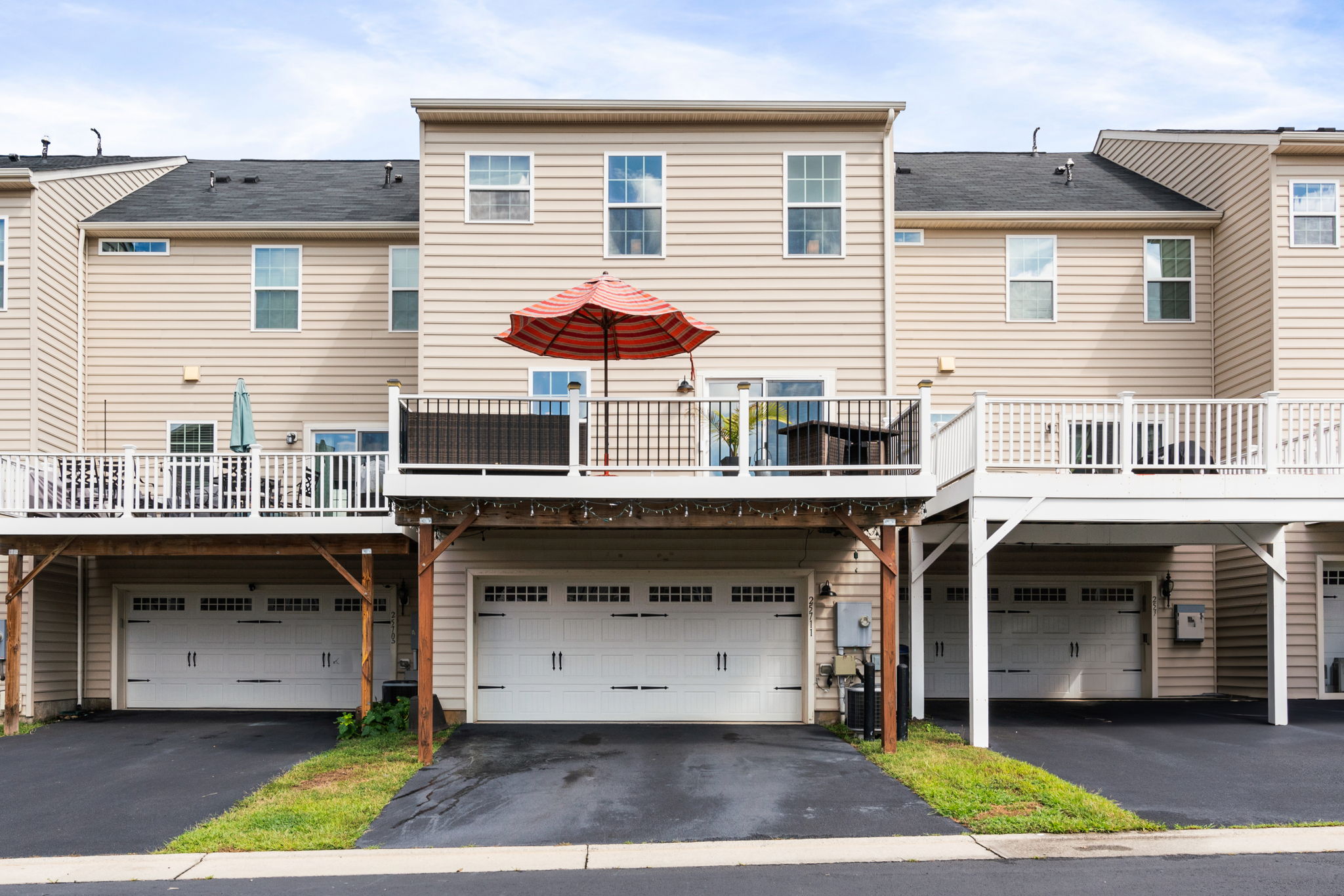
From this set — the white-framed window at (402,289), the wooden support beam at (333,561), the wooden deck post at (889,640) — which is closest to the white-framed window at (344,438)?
the white-framed window at (402,289)

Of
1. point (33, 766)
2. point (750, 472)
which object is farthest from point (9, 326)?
point (750, 472)

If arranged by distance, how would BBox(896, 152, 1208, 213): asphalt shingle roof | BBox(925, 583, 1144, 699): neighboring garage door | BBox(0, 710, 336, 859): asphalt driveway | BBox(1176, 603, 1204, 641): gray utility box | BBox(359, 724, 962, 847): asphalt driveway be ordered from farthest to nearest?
BBox(896, 152, 1208, 213): asphalt shingle roof
BBox(925, 583, 1144, 699): neighboring garage door
BBox(1176, 603, 1204, 641): gray utility box
BBox(0, 710, 336, 859): asphalt driveway
BBox(359, 724, 962, 847): asphalt driveway

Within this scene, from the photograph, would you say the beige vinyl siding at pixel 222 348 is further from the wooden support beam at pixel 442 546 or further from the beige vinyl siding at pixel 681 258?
the wooden support beam at pixel 442 546

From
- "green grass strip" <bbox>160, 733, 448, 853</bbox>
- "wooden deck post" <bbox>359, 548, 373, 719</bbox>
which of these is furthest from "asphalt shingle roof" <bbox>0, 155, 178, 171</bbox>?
"green grass strip" <bbox>160, 733, 448, 853</bbox>

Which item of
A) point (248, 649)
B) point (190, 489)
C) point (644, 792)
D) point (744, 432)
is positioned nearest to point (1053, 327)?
point (744, 432)

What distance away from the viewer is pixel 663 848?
8211 mm

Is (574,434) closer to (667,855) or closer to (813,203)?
(667,855)

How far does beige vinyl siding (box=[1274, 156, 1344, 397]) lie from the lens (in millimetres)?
14609

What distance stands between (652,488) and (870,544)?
227 centimetres

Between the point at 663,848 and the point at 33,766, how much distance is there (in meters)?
7.39

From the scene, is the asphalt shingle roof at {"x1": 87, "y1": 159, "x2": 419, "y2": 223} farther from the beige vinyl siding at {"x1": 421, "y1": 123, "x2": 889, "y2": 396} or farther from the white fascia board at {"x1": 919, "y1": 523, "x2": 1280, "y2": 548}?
the white fascia board at {"x1": 919, "y1": 523, "x2": 1280, "y2": 548}

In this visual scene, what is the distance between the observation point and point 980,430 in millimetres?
11578

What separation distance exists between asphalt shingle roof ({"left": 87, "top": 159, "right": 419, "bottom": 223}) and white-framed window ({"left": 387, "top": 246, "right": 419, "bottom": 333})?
0.51 m

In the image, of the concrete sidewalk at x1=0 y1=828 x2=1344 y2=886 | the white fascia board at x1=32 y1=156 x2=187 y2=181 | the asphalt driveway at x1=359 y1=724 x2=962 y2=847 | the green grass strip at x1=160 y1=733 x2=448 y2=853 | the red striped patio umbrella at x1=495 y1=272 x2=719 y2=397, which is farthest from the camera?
the white fascia board at x1=32 y1=156 x2=187 y2=181
